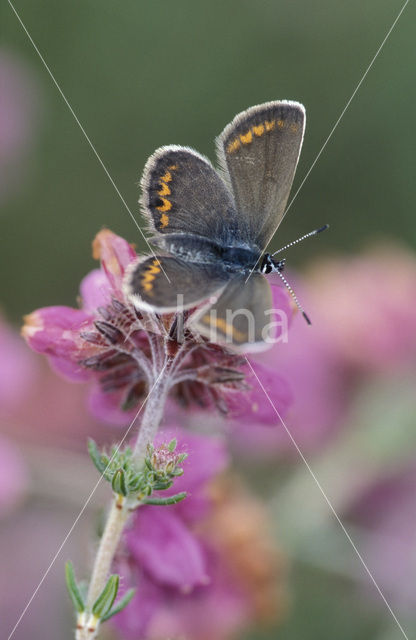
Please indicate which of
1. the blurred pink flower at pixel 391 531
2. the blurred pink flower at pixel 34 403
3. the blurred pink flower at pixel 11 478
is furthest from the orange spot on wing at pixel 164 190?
the blurred pink flower at pixel 391 531

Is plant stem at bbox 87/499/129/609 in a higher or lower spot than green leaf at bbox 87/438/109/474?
lower

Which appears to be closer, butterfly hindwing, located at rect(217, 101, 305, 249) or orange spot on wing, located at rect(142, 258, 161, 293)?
Answer: orange spot on wing, located at rect(142, 258, 161, 293)

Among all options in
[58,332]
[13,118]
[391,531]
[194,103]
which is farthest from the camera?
[194,103]

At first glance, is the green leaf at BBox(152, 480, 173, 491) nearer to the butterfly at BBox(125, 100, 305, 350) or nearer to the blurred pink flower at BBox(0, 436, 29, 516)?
the butterfly at BBox(125, 100, 305, 350)

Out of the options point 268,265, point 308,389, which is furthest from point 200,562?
point 308,389

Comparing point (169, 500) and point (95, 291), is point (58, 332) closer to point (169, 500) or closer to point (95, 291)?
point (95, 291)

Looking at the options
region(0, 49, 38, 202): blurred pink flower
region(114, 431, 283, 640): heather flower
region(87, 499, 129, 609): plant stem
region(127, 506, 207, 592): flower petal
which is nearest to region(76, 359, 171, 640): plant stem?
region(87, 499, 129, 609): plant stem

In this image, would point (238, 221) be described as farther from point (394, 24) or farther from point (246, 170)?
point (394, 24)

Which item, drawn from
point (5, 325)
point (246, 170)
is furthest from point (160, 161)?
point (5, 325)
